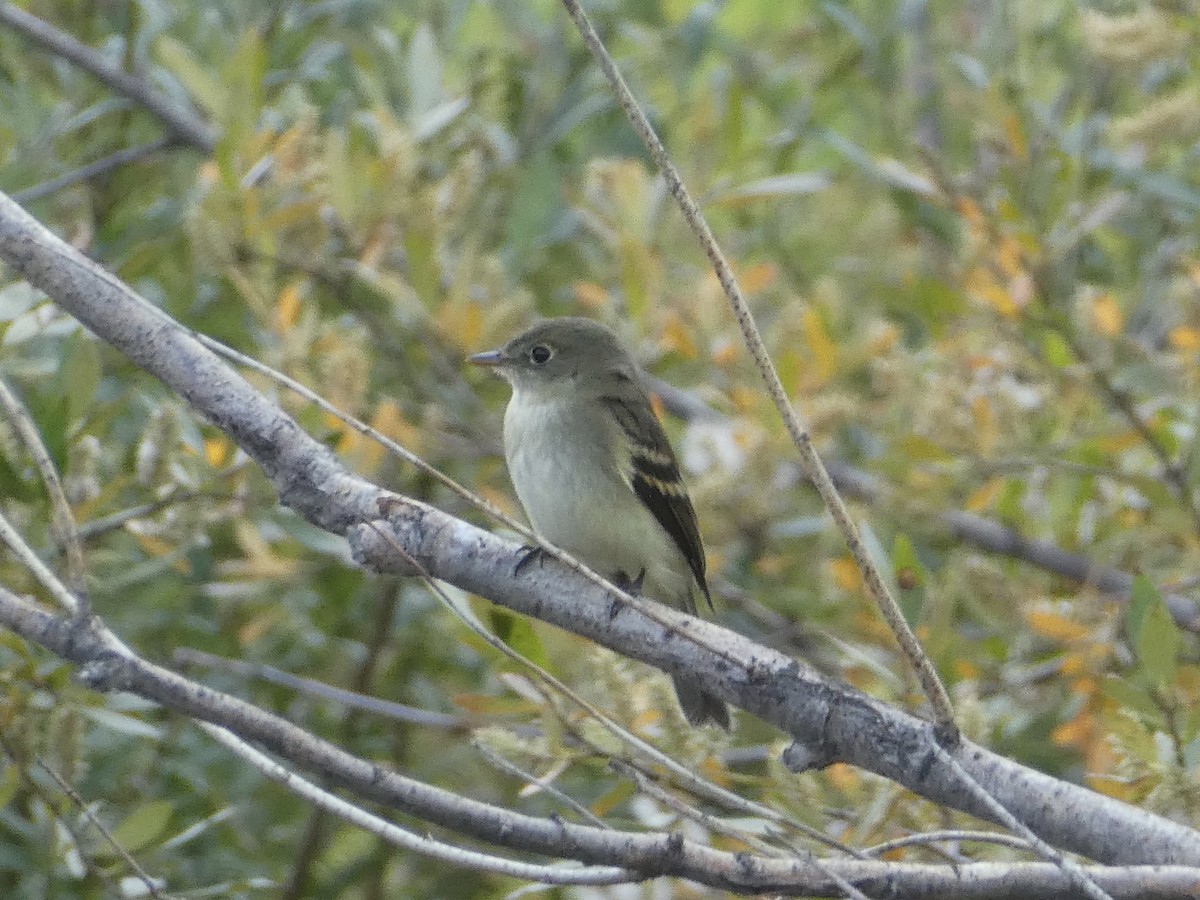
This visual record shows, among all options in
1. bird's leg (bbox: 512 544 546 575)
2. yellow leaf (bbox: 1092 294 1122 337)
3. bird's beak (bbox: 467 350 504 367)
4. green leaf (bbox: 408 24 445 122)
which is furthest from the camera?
green leaf (bbox: 408 24 445 122)

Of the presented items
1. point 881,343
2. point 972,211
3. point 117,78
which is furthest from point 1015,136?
point 117,78

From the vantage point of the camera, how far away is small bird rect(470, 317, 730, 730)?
370 cm

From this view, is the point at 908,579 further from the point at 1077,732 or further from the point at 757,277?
the point at 757,277

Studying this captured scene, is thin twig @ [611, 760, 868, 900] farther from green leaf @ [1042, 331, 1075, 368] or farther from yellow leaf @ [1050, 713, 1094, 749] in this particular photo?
green leaf @ [1042, 331, 1075, 368]

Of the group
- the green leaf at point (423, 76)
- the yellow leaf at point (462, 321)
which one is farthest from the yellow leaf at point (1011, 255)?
the green leaf at point (423, 76)

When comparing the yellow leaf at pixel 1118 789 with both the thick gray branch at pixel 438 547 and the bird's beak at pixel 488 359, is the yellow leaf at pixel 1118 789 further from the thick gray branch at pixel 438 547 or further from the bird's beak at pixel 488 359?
the bird's beak at pixel 488 359

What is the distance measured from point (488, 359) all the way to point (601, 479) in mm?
407

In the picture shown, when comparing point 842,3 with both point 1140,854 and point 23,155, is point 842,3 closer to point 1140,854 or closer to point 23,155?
point 23,155

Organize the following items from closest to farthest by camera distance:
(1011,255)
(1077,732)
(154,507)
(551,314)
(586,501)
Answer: (154,507), (1077,732), (586,501), (1011,255), (551,314)

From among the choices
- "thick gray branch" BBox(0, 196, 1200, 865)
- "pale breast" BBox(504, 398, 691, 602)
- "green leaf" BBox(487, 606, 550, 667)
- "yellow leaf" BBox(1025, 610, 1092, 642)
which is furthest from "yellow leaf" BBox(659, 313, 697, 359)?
"thick gray branch" BBox(0, 196, 1200, 865)

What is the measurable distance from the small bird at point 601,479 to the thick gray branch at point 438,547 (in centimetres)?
127

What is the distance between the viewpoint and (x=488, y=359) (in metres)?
3.89

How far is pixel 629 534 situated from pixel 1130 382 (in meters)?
1.12

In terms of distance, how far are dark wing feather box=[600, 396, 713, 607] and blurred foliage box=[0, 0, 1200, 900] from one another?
173 millimetres
